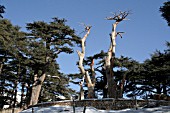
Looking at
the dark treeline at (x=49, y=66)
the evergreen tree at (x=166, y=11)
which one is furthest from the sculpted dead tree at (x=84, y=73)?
the evergreen tree at (x=166, y=11)

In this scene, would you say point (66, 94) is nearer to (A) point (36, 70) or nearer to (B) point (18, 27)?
(A) point (36, 70)

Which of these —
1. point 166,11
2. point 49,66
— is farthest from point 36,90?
point 166,11

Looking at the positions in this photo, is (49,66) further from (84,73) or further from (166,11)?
(166,11)

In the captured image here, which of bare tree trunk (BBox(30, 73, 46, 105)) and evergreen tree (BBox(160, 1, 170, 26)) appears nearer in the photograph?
evergreen tree (BBox(160, 1, 170, 26))

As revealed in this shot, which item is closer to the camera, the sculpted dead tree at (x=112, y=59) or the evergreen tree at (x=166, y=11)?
the evergreen tree at (x=166, y=11)

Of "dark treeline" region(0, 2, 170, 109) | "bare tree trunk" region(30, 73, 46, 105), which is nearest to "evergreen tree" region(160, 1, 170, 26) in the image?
"dark treeline" region(0, 2, 170, 109)

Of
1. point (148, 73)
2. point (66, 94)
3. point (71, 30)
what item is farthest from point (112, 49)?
point (66, 94)

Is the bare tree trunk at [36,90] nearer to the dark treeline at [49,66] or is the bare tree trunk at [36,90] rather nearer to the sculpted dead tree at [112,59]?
the dark treeline at [49,66]

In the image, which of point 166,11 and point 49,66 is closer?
point 166,11

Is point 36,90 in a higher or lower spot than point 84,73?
lower

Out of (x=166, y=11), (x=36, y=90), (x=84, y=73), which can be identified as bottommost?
(x=36, y=90)

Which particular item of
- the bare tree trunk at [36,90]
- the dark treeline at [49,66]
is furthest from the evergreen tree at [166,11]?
the bare tree trunk at [36,90]

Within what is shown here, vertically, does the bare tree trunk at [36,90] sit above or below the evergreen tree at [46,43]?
below

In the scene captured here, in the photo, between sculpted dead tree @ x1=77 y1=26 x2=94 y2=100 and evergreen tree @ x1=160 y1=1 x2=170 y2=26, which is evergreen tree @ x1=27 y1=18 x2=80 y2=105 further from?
evergreen tree @ x1=160 y1=1 x2=170 y2=26
